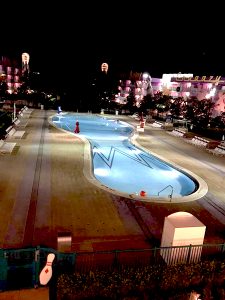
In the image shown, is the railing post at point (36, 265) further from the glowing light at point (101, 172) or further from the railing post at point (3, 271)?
the glowing light at point (101, 172)

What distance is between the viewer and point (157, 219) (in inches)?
417

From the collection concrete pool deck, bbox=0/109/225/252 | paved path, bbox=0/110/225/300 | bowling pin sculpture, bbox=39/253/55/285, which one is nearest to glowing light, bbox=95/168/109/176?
concrete pool deck, bbox=0/109/225/252

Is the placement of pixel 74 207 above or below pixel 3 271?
below

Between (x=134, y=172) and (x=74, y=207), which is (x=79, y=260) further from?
(x=134, y=172)

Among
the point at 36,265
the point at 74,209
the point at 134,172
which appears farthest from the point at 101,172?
the point at 36,265

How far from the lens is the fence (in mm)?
6902

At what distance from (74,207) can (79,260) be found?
3337 millimetres

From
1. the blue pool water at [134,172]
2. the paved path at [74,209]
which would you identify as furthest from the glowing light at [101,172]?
the paved path at [74,209]

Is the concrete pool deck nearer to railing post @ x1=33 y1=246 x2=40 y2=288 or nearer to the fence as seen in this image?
the fence

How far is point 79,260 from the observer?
7.72m

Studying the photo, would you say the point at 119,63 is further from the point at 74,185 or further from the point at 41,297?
the point at 41,297

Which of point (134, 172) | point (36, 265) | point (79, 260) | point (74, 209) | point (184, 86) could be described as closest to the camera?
point (36, 265)

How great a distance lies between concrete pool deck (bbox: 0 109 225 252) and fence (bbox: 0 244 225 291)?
1.72 feet

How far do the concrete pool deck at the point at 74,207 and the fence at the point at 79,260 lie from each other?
52 centimetres
